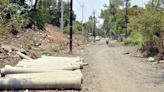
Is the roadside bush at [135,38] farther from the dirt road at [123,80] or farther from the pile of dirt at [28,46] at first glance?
the dirt road at [123,80]

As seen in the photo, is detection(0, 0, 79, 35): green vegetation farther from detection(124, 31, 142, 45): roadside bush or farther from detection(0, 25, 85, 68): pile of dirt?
detection(124, 31, 142, 45): roadside bush

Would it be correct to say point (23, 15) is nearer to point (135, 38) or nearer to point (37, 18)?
point (37, 18)

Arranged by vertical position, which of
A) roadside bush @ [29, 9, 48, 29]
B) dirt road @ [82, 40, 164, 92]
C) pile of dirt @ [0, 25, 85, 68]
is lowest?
dirt road @ [82, 40, 164, 92]

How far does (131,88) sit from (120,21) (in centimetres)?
7612

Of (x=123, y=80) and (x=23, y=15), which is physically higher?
(x=23, y=15)

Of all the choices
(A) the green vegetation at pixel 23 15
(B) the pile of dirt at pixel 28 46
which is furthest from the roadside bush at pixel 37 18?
(B) the pile of dirt at pixel 28 46

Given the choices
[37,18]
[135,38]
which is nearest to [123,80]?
[37,18]

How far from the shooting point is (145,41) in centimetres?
3278

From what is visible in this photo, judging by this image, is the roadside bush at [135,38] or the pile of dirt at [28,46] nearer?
the pile of dirt at [28,46]

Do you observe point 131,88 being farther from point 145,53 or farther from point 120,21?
point 120,21

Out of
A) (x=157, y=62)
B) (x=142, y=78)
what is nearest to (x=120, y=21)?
(x=157, y=62)

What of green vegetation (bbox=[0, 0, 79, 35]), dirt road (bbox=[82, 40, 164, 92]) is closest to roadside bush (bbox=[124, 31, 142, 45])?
green vegetation (bbox=[0, 0, 79, 35])

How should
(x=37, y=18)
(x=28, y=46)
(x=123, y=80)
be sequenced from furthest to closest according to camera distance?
(x=37, y=18) → (x=28, y=46) → (x=123, y=80)

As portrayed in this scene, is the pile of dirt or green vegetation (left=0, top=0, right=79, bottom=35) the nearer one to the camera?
green vegetation (left=0, top=0, right=79, bottom=35)
